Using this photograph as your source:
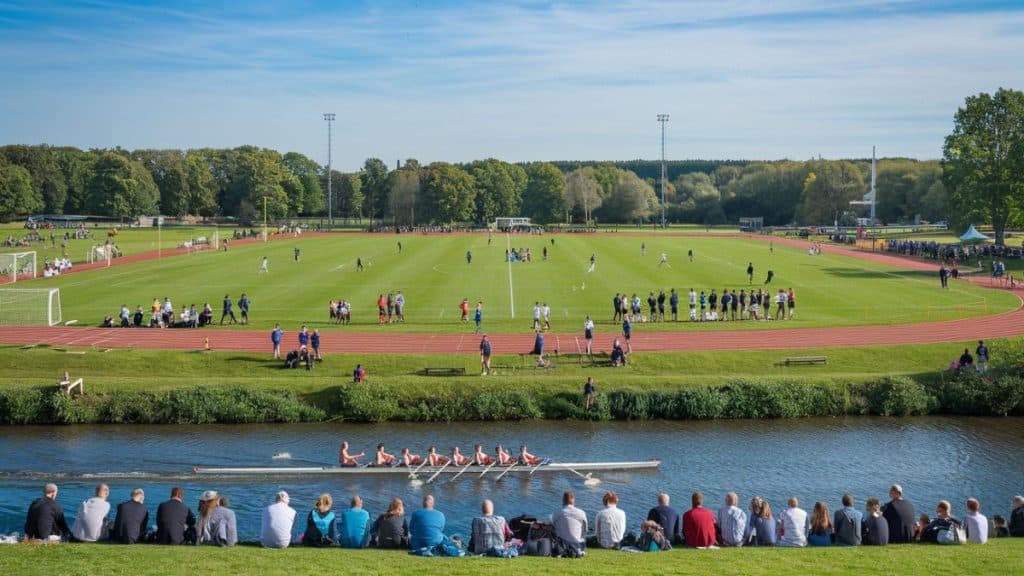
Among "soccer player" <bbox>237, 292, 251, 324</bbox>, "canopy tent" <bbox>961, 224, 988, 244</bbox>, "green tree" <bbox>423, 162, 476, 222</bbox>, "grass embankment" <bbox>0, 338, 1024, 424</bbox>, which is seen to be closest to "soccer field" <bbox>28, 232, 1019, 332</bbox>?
"soccer player" <bbox>237, 292, 251, 324</bbox>

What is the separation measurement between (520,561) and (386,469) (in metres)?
11.0

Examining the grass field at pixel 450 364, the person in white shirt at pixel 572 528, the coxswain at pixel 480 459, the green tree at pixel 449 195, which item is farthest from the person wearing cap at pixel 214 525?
the green tree at pixel 449 195

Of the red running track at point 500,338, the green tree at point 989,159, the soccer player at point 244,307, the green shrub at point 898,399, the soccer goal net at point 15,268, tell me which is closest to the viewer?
the green shrub at point 898,399

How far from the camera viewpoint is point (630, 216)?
17288cm

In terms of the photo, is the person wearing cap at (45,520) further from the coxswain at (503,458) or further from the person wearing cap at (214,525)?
the coxswain at (503,458)

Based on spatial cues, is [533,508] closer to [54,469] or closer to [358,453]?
[358,453]

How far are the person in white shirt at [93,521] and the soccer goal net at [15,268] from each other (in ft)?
161

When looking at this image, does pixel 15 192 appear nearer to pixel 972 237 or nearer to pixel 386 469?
pixel 972 237

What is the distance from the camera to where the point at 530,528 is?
58.5 feet

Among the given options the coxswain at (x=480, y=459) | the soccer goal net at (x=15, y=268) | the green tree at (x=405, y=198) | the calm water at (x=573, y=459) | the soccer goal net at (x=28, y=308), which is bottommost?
the calm water at (x=573, y=459)

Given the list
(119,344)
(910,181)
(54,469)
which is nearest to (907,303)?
(119,344)

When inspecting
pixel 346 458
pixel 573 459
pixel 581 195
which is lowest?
pixel 573 459

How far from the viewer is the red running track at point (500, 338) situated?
133 feet

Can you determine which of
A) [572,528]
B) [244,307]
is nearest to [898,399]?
[572,528]
